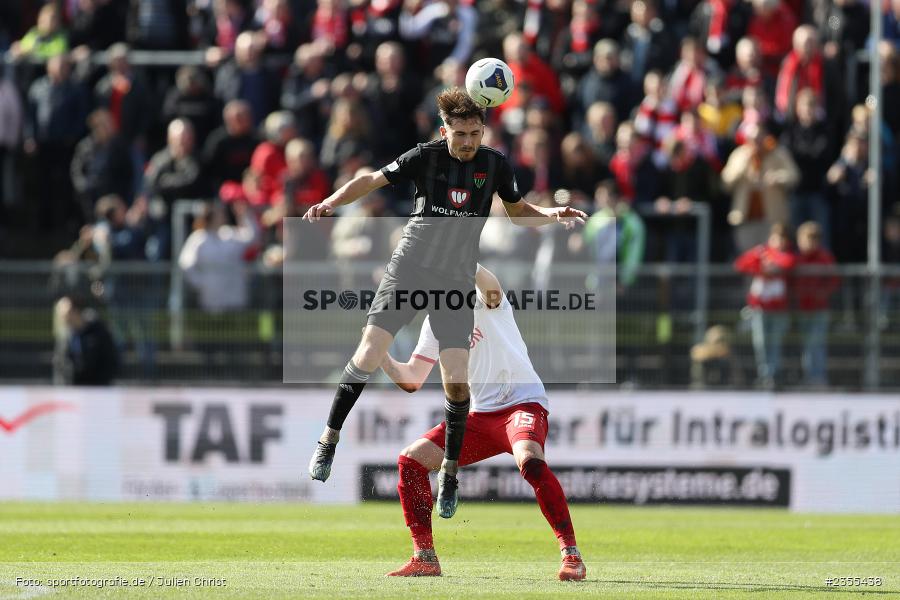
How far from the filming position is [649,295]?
17.1m

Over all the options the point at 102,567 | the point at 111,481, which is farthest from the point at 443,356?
the point at 111,481

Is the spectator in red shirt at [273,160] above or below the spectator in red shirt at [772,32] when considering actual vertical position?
below

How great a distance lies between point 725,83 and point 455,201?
33.5 ft

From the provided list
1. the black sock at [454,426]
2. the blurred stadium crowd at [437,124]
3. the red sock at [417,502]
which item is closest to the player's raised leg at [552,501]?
the black sock at [454,426]

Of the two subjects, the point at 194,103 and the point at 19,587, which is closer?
the point at 19,587

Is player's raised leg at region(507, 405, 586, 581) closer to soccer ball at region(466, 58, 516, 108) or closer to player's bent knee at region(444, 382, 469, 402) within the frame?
player's bent knee at region(444, 382, 469, 402)

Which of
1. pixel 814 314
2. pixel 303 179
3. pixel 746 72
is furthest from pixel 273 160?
pixel 814 314

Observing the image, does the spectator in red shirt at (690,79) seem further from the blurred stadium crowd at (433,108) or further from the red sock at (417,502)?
the red sock at (417,502)

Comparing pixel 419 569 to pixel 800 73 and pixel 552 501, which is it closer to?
pixel 552 501

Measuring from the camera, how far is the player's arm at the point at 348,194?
9812 mm

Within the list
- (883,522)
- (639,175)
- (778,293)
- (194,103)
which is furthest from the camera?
(194,103)

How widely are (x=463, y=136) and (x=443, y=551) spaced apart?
3.64m

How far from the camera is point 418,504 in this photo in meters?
10.1

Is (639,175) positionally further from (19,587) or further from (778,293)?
(19,587)
